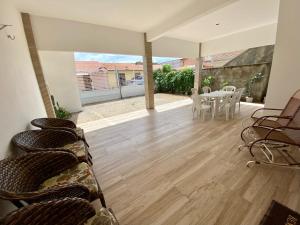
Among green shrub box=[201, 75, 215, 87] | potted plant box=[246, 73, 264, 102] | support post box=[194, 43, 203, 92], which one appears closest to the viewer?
potted plant box=[246, 73, 264, 102]

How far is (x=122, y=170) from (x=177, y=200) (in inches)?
35.6

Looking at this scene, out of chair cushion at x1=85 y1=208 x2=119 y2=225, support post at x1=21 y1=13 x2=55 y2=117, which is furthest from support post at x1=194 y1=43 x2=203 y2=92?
chair cushion at x1=85 y1=208 x2=119 y2=225

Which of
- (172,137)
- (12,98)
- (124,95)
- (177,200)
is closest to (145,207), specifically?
(177,200)

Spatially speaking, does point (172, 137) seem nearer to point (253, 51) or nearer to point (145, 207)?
point (145, 207)

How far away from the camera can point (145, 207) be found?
153 cm

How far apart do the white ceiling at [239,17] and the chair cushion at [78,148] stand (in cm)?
376

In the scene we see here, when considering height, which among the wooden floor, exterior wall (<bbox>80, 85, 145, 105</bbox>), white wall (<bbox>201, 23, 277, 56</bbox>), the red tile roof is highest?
white wall (<bbox>201, 23, 277, 56</bbox>)

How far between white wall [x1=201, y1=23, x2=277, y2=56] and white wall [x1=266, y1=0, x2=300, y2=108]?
117 inches

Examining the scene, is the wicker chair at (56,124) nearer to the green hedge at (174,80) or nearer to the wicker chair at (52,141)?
the wicker chair at (52,141)

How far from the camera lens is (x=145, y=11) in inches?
132

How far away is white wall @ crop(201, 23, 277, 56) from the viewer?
15.6ft

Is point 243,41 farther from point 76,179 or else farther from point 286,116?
point 76,179

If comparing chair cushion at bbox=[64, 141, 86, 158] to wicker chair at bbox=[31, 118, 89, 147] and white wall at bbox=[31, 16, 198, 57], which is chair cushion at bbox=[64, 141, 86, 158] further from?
white wall at bbox=[31, 16, 198, 57]

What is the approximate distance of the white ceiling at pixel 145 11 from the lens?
291cm
